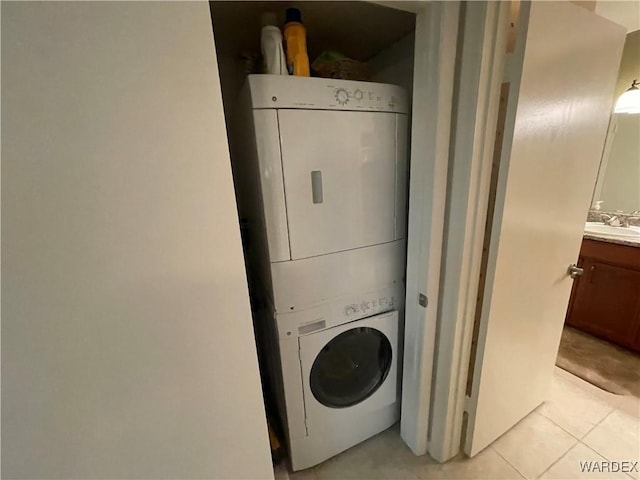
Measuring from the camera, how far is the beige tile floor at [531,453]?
4.16 feet

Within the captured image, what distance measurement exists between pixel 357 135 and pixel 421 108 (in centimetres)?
25

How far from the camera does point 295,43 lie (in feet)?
3.09

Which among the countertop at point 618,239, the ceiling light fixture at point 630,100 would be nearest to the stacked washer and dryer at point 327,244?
the countertop at point 618,239

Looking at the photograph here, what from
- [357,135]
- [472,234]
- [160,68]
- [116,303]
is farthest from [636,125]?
[116,303]

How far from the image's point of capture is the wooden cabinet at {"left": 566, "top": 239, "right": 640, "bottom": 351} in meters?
1.79

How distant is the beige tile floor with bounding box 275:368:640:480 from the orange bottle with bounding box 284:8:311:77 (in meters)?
1.84

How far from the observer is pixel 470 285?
1.05 meters

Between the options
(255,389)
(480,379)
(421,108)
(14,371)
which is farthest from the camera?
(480,379)

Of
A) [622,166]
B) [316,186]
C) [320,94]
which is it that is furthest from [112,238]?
[622,166]

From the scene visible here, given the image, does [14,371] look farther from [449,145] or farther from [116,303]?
[449,145]

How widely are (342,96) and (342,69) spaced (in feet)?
0.95

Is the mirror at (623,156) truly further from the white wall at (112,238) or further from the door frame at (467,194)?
the white wall at (112,238)

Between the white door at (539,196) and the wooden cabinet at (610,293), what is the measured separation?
2.96ft

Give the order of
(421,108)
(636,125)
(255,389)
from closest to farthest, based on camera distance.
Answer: (255,389), (421,108), (636,125)
